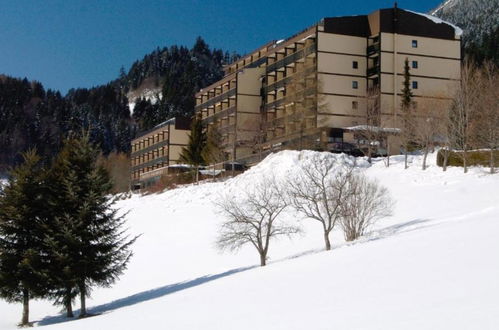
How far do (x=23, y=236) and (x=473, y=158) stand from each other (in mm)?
34597

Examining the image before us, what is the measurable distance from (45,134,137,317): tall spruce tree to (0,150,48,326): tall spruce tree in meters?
0.67

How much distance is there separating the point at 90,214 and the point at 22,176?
3843mm

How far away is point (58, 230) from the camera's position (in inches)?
1177

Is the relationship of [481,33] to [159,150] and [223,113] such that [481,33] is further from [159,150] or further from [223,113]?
[223,113]

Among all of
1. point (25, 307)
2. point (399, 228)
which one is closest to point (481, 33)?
point (399, 228)

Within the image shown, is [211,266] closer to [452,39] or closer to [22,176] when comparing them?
[22,176]

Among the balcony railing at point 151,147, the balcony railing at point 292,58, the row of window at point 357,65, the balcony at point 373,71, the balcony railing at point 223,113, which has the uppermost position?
the balcony railing at point 292,58

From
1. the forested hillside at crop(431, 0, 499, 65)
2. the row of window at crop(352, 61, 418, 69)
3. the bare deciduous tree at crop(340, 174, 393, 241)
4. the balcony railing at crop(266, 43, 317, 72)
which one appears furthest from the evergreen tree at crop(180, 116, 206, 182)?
the forested hillside at crop(431, 0, 499, 65)

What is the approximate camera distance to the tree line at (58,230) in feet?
94.9

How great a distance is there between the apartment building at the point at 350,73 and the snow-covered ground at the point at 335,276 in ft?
54.9

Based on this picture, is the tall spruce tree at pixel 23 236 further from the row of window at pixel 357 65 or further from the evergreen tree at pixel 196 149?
the row of window at pixel 357 65

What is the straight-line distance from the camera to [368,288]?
56.9ft

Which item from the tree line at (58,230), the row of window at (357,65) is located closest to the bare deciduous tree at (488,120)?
the row of window at (357,65)

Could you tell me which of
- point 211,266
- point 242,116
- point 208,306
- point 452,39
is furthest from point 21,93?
point 208,306
